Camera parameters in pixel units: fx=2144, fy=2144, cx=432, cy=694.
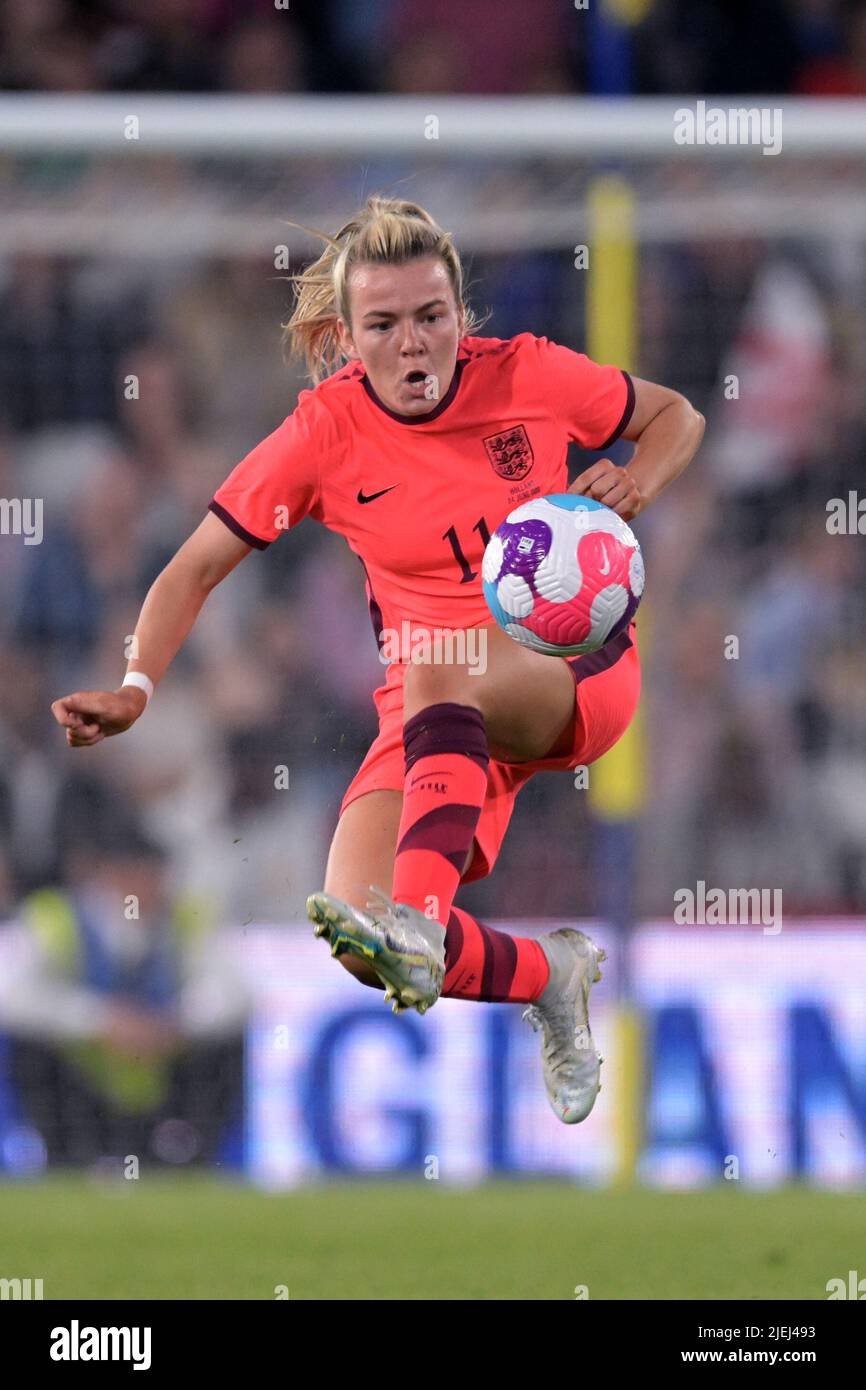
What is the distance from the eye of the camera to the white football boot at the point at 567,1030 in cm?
491

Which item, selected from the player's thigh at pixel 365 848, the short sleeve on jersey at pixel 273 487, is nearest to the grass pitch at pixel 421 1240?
the player's thigh at pixel 365 848

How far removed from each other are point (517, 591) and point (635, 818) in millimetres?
3640

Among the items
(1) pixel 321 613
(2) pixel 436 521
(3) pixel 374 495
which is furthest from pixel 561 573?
(1) pixel 321 613

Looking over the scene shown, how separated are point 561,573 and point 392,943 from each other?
82 cm

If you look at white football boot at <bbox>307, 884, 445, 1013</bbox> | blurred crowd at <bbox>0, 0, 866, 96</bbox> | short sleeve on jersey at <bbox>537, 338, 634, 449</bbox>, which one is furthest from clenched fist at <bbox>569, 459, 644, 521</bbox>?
blurred crowd at <bbox>0, 0, 866, 96</bbox>

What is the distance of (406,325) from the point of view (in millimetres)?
4480

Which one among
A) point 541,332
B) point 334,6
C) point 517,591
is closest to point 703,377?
point 541,332

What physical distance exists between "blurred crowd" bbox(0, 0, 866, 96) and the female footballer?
4.84 meters

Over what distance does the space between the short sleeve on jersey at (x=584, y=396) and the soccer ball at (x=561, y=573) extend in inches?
18.2

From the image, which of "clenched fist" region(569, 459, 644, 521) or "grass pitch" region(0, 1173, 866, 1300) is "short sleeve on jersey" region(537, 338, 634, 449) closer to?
"clenched fist" region(569, 459, 644, 521)

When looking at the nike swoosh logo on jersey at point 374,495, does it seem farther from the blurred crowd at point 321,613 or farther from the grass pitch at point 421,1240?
the blurred crowd at point 321,613

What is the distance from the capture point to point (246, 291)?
8.23 meters

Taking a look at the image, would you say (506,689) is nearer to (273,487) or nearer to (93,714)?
(273,487)

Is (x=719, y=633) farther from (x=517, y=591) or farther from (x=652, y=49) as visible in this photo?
(x=517, y=591)
